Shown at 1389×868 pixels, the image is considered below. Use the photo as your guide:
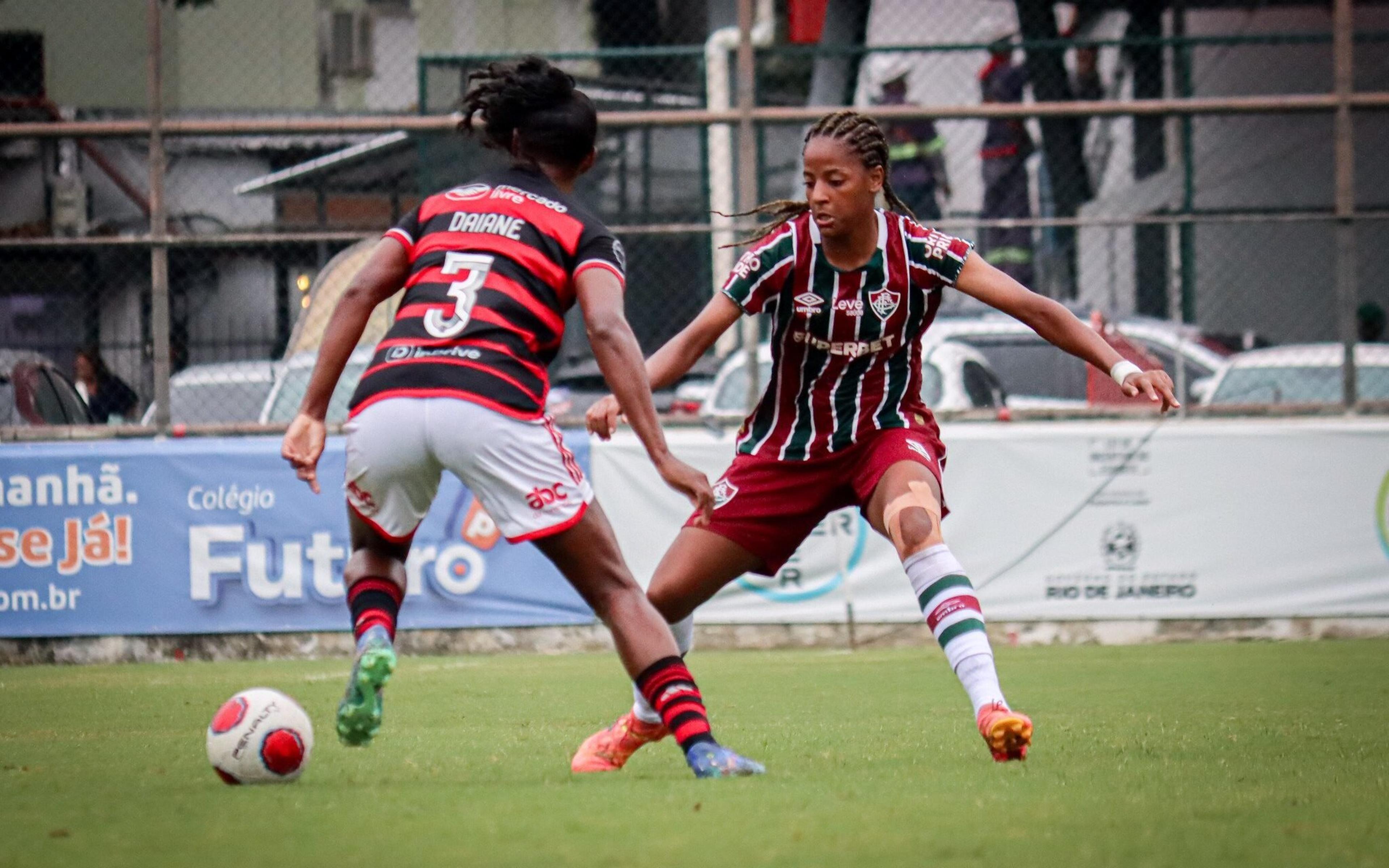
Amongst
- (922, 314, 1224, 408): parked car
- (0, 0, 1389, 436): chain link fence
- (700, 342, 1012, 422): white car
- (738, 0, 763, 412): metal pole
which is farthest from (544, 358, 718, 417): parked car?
(922, 314, 1224, 408): parked car

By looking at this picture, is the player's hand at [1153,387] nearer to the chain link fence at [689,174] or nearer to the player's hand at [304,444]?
the player's hand at [304,444]

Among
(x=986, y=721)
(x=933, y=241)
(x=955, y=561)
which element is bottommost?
(x=986, y=721)

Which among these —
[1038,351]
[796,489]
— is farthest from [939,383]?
[796,489]

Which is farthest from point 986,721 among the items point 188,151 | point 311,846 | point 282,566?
point 188,151

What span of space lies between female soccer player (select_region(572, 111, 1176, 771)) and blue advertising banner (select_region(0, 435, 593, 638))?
4935 mm

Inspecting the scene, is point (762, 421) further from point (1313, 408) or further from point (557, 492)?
point (1313, 408)

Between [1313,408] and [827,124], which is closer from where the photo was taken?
[827,124]

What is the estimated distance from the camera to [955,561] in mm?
5375

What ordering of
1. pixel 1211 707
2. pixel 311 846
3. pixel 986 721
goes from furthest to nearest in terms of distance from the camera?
pixel 1211 707
pixel 986 721
pixel 311 846

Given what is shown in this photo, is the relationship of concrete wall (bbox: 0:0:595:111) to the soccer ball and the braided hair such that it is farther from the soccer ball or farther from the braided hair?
the soccer ball

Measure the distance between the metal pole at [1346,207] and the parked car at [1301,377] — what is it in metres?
0.09

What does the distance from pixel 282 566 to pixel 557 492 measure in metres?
6.25

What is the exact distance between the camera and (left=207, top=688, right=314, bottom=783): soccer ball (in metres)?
4.83

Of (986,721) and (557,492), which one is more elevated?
(557,492)
